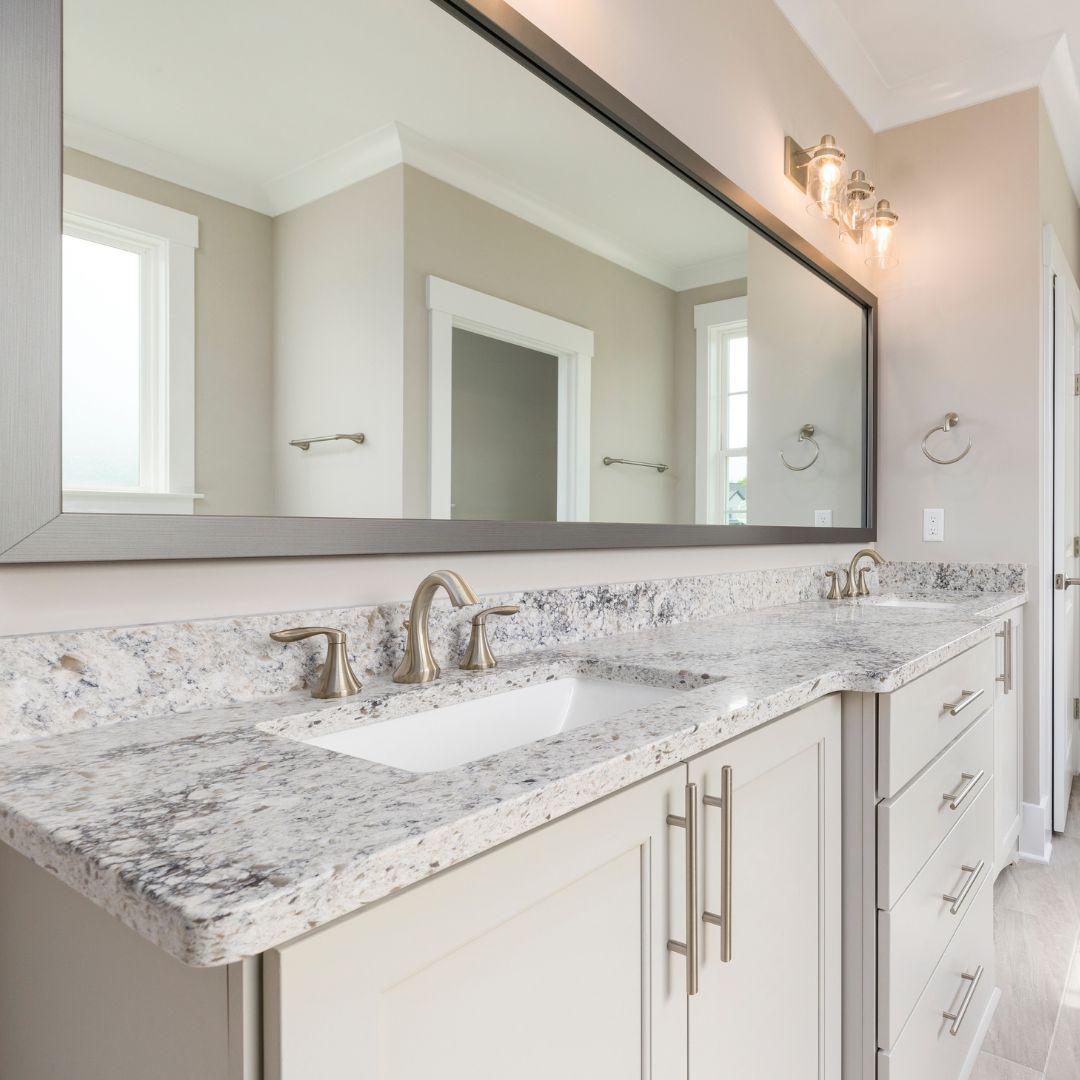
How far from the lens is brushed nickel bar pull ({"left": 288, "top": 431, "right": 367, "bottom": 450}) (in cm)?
101

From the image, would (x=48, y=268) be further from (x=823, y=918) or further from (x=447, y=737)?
(x=823, y=918)

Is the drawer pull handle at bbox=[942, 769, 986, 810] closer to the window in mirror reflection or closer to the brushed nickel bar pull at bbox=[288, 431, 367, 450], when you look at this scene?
the brushed nickel bar pull at bbox=[288, 431, 367, 450]

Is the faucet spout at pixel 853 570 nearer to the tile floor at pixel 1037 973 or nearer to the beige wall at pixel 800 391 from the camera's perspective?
the beige wall at pixel 800 391

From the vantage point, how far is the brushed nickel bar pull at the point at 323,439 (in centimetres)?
101

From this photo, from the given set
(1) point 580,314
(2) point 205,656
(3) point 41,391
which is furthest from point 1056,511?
(3) point 41,391

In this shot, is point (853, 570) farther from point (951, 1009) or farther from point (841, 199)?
point (951, 1009)

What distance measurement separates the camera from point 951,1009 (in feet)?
4.79

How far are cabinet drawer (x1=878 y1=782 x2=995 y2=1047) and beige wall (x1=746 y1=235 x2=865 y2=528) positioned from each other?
2.78 feet

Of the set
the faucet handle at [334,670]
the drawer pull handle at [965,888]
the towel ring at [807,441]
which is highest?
the towel ring at [807,441]

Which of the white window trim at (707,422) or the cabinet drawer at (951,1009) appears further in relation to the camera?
the white window trim at (707,422)

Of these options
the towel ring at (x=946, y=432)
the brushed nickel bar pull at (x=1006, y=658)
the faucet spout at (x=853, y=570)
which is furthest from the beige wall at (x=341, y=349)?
the towel ring at (x=946, y=432)

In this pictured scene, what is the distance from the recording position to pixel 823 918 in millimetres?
1163

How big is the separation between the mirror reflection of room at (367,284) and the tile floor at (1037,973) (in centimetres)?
127

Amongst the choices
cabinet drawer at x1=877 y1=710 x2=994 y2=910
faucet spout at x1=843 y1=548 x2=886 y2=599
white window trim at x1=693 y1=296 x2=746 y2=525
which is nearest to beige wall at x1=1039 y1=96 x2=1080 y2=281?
faucet spout at x1=843 y1=548 x2=886 y2=599
